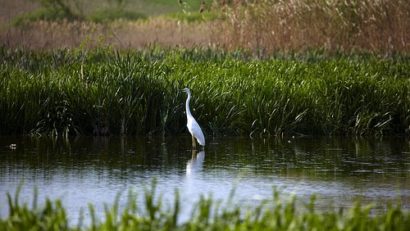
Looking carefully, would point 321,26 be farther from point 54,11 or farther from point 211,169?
point 54,11

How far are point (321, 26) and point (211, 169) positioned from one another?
11851mm

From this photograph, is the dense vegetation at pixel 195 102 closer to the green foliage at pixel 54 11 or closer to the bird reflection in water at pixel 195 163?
the bird reflection in water at pixel 195 163

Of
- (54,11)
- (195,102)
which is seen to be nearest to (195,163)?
(195,102)

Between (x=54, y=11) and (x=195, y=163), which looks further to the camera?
(x=54, y=11)

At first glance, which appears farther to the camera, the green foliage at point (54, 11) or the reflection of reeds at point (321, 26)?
the green foliage at point (54, 11)

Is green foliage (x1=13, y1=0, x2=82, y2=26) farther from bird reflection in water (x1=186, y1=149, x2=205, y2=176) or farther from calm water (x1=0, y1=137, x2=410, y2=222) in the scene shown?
bird reflection in water (x1=186, y1=149, x2=205, y2=176)

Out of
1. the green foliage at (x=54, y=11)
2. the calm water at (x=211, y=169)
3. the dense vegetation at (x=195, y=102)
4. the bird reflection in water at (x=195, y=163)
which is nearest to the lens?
the calm water at (x=211, y=169)

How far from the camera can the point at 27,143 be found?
1353 centimetres

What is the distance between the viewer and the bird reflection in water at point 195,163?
37.5 feet

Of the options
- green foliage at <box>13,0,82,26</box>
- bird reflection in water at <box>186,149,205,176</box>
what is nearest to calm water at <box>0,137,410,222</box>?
bird reflection in water at <box>186,149,205,176</box>

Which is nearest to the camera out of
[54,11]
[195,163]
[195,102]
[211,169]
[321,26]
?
[211,169]

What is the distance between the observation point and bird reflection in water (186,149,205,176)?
11.4m

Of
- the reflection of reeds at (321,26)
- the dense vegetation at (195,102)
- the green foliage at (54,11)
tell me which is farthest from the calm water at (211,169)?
the green foliage at (54,11)

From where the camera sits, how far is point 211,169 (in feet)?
38.0
